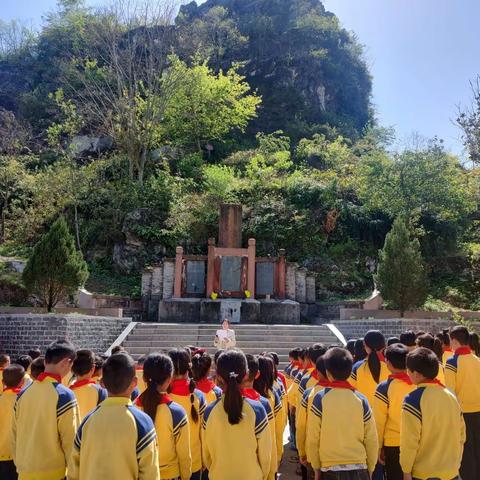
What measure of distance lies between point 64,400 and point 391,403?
2.54 metres

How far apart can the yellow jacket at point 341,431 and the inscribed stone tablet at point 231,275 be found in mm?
15448

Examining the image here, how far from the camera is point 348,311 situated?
49.8 ft

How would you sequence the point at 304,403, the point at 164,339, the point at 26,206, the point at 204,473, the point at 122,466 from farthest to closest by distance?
the point at 26,206, the point at 164,339, the point at 204,473, the point at 304,403, the point at 122,466

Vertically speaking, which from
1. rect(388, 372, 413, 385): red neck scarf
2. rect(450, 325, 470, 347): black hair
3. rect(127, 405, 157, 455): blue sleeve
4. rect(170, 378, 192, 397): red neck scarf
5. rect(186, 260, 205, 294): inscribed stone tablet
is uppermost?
rect(450, 325, 470, 347): black hair

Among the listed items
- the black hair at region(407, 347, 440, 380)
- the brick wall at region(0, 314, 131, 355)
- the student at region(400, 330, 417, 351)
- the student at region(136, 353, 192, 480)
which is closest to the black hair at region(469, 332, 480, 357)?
the student at region(400, 330, 417, 351)

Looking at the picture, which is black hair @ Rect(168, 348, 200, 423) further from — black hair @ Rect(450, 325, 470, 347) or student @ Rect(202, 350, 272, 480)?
black hair @ Rect(450, 325, 470, 347)

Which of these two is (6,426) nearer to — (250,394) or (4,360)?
(4,360)

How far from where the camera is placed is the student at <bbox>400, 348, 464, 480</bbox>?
326 cm

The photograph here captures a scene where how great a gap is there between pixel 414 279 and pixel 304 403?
11684mm

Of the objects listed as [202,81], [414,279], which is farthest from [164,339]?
[202,81]

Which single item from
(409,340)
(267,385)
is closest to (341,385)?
(267,385)

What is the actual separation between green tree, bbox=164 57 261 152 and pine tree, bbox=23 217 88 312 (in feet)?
58.2

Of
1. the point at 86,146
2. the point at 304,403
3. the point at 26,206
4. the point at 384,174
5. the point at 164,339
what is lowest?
the point at 164,339

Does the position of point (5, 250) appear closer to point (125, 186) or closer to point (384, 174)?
point (125, 186)
